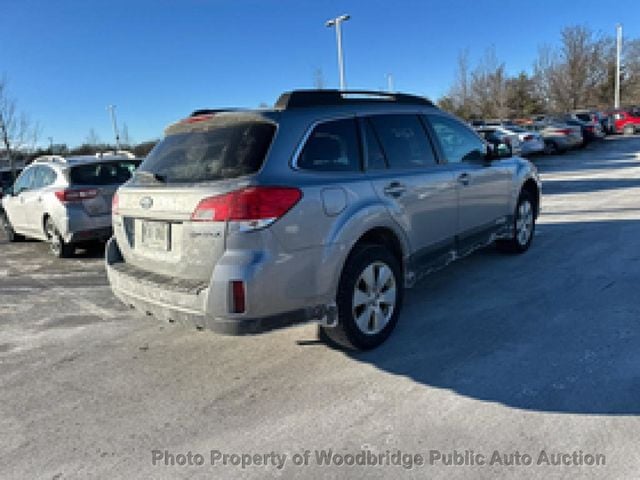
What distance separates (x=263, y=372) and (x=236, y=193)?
1.36 m

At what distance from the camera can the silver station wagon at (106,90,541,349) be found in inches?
117

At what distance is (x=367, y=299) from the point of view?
3.65 metres

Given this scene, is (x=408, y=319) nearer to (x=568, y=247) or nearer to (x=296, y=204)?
(x=296, y=204)

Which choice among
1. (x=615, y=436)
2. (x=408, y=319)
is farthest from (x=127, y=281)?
(x=615, y=436)

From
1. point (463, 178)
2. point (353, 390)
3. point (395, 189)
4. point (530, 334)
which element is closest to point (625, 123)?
point (463, 178)

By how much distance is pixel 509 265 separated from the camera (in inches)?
226

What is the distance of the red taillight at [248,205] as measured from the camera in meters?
2.94

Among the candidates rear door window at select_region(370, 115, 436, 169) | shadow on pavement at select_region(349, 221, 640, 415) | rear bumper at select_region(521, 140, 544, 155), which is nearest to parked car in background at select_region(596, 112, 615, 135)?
rear bumper at select_region(521, 140, 544, 155)

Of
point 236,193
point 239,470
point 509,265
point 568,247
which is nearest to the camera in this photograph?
point 239,470

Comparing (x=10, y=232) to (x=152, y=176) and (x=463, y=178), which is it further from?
(x=463, y=178)

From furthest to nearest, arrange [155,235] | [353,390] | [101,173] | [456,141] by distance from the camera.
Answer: [101,173]
[456,141]
[155,235]
[353,390]

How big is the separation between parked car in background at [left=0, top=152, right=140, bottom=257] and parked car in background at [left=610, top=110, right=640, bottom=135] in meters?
34.6

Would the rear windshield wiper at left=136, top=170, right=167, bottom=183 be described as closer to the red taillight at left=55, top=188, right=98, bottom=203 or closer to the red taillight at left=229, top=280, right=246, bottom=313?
the red taillight at left=229, top=280, right=246, bottom=313

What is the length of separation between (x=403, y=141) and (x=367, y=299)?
1437 millimetres
